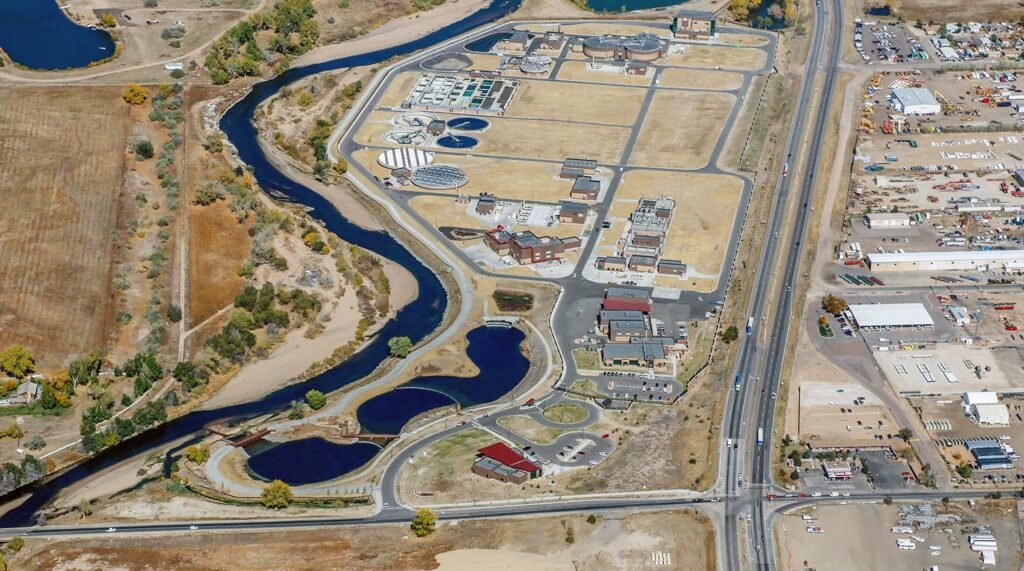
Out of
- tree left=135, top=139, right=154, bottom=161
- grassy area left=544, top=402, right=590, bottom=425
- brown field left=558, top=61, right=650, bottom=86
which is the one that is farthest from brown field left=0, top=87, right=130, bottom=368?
brown field left=558, top=61, right=650, bottom=86

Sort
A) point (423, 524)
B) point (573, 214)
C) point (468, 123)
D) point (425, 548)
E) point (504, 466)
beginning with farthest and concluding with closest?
point (468, 123) → point (573, 214) → point (504, 466) → point (423, 524) → point (425, 548)

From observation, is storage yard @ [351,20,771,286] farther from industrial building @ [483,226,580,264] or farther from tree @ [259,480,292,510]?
tree @ [259,480,292,510]

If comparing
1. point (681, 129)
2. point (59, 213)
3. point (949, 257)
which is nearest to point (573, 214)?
point (681, 129)

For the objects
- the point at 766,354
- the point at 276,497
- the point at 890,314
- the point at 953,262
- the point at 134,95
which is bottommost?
the point at 134,95

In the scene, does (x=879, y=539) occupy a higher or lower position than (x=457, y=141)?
higher

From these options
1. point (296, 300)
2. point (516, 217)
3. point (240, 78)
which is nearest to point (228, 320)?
point (296, 300)

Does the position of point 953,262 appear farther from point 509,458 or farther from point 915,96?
point 509,458

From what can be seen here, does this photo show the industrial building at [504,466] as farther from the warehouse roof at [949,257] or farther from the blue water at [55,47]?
the blue water at [55,47]
